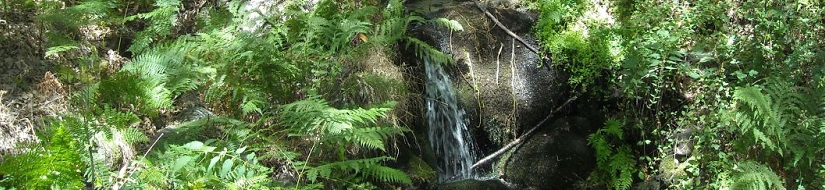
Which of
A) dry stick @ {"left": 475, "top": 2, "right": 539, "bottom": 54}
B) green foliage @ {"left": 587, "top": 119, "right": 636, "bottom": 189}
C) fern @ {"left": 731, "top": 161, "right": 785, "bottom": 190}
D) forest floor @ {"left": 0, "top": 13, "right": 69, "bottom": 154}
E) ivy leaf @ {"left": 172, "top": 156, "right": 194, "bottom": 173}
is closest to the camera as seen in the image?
ivy leaf @ {"left": 172, "top": 156, "right": 194, "bottom": 173}

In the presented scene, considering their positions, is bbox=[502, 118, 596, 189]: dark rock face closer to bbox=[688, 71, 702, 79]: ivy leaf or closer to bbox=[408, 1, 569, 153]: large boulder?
bbox=[408, 1, 569, 153]: large boulder

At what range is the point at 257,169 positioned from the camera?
3355 mm

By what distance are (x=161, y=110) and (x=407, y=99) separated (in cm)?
188

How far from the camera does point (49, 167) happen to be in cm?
264

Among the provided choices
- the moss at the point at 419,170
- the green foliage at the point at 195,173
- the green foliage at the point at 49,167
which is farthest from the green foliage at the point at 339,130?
the green foliage at the point at 49,167

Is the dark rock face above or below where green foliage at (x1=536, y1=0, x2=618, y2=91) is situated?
below

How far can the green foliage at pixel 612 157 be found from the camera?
18.9 feet

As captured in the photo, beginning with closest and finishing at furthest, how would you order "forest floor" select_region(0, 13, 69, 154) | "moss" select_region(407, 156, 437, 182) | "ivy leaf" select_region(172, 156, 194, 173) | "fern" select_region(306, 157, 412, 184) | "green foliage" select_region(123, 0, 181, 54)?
1. "ivy leaf" select_region(172, 156, 194, 173)
2. "fern" select_region(306, 157, 412, 184)
3. "forest floor" select_region(0, 13, 69, 154)
4. "moss" select_region(407, 156, 437, 182)
5. "green foliage" select_region(123, 0, 181, 54)

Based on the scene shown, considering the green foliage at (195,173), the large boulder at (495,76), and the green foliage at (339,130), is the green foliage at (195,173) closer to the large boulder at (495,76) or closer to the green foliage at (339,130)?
the green foliage at (339,130)

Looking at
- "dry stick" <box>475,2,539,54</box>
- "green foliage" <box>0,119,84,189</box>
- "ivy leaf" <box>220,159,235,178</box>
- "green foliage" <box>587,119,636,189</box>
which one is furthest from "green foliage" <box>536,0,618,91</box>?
"green foliage" <box>0,119,84,189</box>

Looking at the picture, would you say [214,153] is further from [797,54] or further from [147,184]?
[797,54]

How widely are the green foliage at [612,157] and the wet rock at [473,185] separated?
94 centimetres

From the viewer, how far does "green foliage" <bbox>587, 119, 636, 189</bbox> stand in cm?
575

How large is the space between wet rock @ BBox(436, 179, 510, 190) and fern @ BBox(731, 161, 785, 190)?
1750 mm
